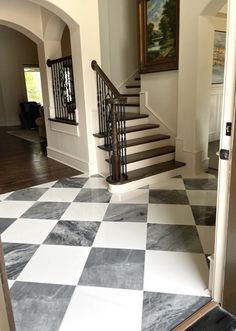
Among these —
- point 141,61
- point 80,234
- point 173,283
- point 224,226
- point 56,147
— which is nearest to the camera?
point 224,226

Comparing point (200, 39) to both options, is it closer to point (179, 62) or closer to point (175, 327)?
point (179, 62)

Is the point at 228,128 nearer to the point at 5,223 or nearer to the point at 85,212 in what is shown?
the point at 85,212

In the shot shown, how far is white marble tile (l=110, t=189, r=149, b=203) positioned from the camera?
3.08 m

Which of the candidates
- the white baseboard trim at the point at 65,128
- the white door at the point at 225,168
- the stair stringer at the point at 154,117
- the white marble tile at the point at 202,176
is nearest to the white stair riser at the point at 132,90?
the stair stringer at the point at 154,117

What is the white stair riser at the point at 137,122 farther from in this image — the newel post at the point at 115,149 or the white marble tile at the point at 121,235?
the white marble tile at the point at 121,235

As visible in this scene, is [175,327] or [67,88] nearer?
[175,327]

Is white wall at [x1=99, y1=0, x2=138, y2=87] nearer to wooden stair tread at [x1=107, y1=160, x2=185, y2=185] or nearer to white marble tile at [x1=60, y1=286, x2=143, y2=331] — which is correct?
wooden stair tread at [x1=107, y1=160, x2=185, y2=185]

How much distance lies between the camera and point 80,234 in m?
2.42

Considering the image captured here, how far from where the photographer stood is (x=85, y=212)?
9.33 ft

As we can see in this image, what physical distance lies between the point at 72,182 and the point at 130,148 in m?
0.94

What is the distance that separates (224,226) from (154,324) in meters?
0.65

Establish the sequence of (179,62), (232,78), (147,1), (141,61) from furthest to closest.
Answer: (141,61), (147,1), (179,62), (232,78)

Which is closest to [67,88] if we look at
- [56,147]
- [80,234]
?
[56,147]

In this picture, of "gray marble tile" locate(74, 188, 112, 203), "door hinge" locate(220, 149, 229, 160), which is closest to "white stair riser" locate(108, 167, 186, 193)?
"gray marble tile" locate(74, 188, 112, 203)
